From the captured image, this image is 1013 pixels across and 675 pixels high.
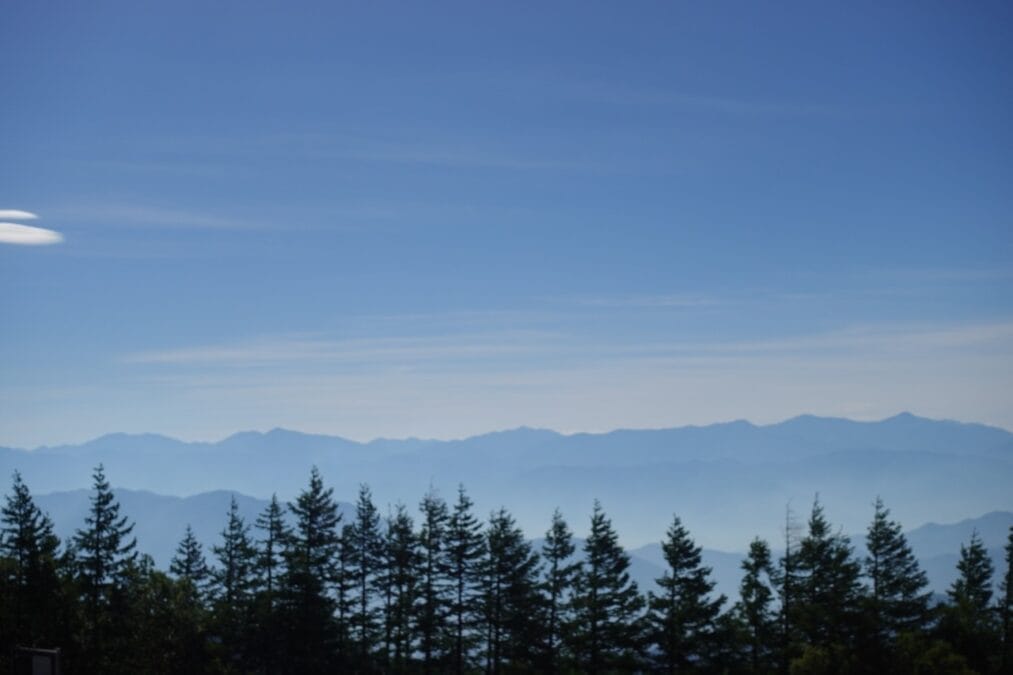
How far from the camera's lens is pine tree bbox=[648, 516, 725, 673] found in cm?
5378

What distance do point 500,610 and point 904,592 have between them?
33572mm

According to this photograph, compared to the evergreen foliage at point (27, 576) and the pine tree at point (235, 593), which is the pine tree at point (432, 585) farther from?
the evergreen foliage at point (27, 576)

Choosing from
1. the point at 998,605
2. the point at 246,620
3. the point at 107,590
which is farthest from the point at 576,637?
the point at 998,605

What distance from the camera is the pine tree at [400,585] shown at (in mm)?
56969

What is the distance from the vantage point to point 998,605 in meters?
74.4

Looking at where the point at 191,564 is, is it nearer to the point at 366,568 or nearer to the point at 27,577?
the point at 366,568

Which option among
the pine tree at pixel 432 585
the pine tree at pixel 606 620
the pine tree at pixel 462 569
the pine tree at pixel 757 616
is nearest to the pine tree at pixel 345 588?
the pine tree at pixel 432 585

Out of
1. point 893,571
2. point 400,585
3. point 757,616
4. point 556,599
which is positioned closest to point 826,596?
point 757,616

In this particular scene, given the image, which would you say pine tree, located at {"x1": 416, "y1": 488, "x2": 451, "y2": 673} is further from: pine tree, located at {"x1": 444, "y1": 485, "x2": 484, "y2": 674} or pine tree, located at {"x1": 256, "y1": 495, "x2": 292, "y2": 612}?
pine tree, located at {"x1": 256, "y1": 495, "x2": 292, "y2": 612}

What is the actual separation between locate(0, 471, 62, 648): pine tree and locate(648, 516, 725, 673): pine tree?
36129 millimetres

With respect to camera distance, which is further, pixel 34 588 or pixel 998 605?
pixel 998 605

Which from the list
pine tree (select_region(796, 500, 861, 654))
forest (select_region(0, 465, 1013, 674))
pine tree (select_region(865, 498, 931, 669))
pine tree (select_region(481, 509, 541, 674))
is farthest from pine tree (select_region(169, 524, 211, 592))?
pine tree (select_region(865, 498, 931, 669))

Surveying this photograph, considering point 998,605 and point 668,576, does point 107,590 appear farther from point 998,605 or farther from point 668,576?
point 998,605

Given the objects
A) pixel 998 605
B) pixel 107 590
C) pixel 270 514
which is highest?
pixel 270 514
